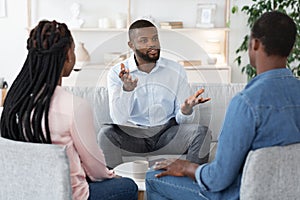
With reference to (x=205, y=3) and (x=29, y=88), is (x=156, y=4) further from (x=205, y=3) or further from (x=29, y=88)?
(x=29, y=88)

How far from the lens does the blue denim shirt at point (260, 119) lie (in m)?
1.64

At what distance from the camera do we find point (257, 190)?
160cm

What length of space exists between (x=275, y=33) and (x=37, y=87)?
2.66ft

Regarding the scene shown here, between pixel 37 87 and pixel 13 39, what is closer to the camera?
pixel 37 87

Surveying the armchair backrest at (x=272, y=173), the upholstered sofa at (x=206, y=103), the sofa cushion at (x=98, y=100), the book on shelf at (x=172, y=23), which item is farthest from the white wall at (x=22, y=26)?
the armchair backrest at (x=272, y=173)

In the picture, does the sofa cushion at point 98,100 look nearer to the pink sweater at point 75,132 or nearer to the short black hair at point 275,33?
the pink sweater at point 75,132

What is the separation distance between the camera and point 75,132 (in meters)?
1.86

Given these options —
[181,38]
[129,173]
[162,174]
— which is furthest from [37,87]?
[181,38]

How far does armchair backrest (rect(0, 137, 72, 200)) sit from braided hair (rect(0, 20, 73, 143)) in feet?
0.45

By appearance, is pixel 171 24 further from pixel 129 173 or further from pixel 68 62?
pixel 68 62

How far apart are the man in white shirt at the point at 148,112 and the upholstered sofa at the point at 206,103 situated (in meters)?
0.13

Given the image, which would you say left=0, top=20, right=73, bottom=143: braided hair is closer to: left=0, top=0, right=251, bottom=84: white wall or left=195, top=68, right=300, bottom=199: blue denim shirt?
left=195, top=68, right=300, bottom=199: blue denim shirt

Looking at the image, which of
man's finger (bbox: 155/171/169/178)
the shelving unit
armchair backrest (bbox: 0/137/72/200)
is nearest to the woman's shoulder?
armchair backrest (bbox: 0/137/72/200)

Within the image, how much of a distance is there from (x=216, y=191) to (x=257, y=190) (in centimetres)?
25
